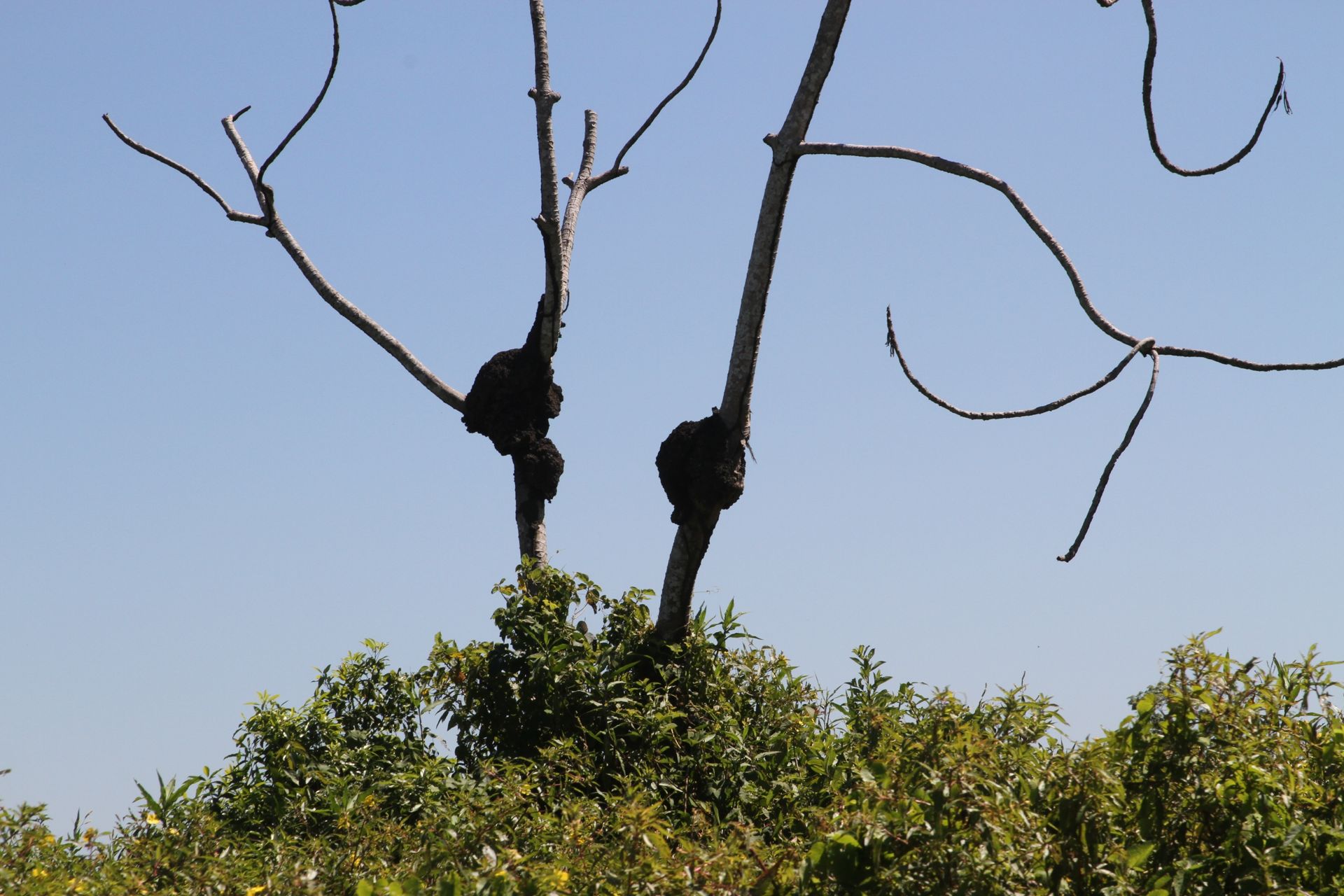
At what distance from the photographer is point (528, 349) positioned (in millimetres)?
6367

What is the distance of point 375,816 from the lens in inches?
170

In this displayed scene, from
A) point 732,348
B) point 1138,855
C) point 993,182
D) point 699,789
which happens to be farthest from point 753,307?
point 1138,855

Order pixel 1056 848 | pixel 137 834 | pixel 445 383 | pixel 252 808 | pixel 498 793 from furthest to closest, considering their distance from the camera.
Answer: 1. pixel 445 383
2. pixel 252 808
3. pixel 498 793
4. pixel 137 834
5. pixel 1056 848

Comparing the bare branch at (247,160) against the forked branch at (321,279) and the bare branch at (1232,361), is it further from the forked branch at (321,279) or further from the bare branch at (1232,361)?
the bare branch at (1232,361)

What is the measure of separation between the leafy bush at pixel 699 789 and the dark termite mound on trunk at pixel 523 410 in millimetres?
757

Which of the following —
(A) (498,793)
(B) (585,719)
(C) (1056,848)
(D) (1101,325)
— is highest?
(D) (1101,325)

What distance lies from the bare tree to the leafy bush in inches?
21.5

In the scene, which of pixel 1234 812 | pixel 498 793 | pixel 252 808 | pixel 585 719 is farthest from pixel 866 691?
pixel 252 808

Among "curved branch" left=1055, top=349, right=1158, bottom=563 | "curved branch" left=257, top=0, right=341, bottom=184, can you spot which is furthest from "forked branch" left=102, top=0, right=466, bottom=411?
"curved branch" left=1055, top=349, right=1158, bottom=563

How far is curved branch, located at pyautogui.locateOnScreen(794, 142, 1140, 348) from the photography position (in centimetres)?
493

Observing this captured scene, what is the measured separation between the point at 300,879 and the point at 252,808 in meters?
1.82

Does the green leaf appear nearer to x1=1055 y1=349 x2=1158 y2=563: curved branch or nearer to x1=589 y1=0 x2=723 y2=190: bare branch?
x1=1055 y1=349 x2=1158 y2=563: curved branch

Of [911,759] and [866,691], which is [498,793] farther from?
[911,759]

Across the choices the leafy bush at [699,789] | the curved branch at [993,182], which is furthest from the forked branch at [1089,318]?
the leafy bush at [699,789]
